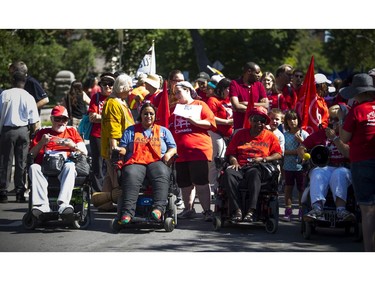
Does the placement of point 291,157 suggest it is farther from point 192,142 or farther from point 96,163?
point 96,163

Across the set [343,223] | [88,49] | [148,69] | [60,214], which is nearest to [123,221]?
[60,214]

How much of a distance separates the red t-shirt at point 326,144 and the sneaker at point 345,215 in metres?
0.71

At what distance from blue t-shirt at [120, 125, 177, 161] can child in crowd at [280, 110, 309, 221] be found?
169 cm

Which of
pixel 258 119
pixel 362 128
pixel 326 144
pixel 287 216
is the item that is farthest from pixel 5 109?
pixel 362 128

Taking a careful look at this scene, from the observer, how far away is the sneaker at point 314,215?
34.3ft

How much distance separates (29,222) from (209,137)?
2.70m

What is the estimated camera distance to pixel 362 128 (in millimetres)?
8914

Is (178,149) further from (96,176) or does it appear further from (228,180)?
(96,176)

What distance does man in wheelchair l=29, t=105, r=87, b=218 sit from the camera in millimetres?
11125

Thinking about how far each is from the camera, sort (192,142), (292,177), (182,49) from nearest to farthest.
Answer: (192,142)
(292,177)
(182,49)

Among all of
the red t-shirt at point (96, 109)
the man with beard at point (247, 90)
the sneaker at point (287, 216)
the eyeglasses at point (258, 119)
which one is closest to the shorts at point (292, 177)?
the sneaker at point (287, 216)

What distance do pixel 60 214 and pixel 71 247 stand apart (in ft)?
4.21

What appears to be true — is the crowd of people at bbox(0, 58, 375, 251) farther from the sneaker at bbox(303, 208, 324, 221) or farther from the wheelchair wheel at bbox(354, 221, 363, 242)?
the wheelchair wheel at bbox(354, 221, 363, 242)

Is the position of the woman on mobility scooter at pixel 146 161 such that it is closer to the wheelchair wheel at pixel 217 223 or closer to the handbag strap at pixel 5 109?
the wheelchair wheel at pixel 217 223
